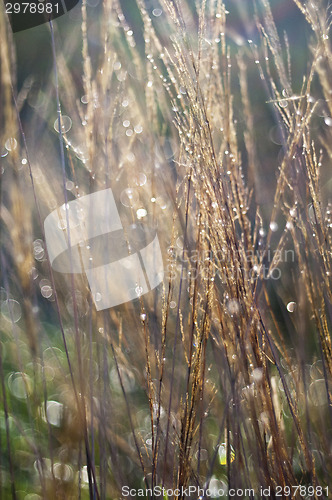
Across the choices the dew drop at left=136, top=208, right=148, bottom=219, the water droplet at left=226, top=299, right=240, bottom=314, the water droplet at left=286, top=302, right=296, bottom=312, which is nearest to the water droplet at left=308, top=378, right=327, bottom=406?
the water droplet at left=286, top=302, right=296, bottom=312

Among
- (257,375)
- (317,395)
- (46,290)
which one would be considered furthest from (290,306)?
(46,290)

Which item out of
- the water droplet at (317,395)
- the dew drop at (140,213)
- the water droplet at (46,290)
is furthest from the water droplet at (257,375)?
the water droplet at (46,290)

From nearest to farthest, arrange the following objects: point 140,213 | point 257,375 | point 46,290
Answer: point 257,375, point 140,213, point 46,290

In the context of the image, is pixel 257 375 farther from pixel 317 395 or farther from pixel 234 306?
pixel 317 395

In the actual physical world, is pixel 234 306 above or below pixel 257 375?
above

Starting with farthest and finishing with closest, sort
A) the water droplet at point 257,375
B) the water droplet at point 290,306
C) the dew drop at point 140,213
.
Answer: the water droplet at point 290,306 < the dew drop at point 140,213 < the water droplet at point 257,375

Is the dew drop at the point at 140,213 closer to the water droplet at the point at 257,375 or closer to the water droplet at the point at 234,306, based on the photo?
the water droplet at the point at 234,306

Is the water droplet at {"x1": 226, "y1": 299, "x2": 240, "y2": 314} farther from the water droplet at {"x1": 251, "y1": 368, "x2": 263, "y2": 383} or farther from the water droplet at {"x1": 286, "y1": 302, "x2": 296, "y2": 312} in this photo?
the water droplet at {"x1": 286, "y1": 302, "x2": 296, "y2": 312}

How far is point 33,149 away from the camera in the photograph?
1283 millimetres

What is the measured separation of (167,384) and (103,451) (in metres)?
0.31

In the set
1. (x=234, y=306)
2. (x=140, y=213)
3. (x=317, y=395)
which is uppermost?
(x=140, y=213)

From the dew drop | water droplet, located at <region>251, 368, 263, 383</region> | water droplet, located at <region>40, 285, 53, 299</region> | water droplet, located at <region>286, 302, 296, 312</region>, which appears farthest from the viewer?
water droplet, located at <region>40, 285, 53, 299</region>

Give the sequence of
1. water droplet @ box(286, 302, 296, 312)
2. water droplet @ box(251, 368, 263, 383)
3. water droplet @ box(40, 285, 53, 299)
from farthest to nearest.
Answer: water droplet @ box(40, 285, 53, 299), water droplet @ box(286, 302, 296, 312), water droplet @ box(251, 368, 263, 383)

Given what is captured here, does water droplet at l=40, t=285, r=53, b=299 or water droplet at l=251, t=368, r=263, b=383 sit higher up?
water droplet at l=40, t=285, r=53, b=299
